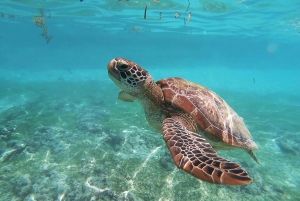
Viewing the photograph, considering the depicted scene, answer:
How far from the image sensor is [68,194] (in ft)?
17.2

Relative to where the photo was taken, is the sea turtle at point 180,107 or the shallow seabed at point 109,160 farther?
the shallow seabed at point 109,160

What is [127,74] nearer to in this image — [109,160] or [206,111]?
[206,111]

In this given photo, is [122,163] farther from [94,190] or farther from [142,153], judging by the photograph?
[94,190]

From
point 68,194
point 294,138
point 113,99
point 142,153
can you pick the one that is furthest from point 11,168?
point 294,138

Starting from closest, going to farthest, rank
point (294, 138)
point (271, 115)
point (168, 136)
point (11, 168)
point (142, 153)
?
point (168, 136) < point (11, 168) < point (142, 153) < point (294, 138) < point (271, 115)

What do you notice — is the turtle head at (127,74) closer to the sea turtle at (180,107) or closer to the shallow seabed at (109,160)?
the sea turtle at (180,107)

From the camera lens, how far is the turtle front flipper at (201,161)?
180 centimetres

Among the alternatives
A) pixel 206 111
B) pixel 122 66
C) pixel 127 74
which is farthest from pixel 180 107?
pixel 122 66

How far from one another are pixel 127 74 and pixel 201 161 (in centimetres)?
206

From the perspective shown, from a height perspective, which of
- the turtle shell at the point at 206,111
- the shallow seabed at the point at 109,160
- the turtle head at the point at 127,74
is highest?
the turtle head at the point at 127,74

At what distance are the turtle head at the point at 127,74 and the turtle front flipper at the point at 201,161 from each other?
1168mm

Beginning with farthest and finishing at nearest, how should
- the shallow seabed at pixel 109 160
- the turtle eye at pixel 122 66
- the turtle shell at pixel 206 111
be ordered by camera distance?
the shallow seabed at pixel 109 160
the turtle shell at pixel 206 111
the turtle eye at pixel 122 66

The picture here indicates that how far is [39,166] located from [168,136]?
5.96 m

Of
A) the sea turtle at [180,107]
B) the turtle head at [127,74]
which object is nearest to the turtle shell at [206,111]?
the sea turtle at [180,107]
